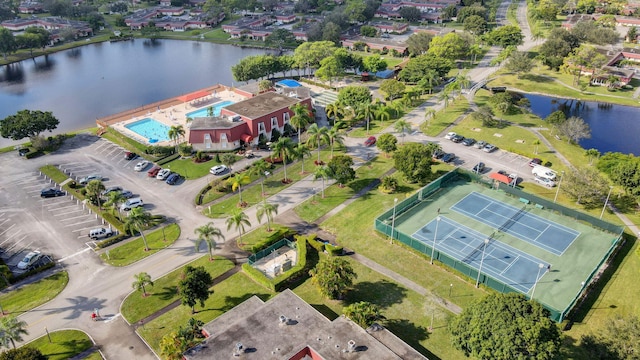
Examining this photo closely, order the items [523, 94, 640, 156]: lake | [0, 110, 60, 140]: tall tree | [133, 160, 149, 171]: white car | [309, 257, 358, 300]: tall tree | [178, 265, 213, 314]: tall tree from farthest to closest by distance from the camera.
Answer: [523, 94, 640, 156]: lake
[0, 110, 60, 140]: tall tree
[133, 160, 149, 171]: white car
[309, 257, 358, 300]: tall tree
[178, 265, 213, 314]: tall tree

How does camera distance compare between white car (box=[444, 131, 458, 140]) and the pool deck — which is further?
the pool deck

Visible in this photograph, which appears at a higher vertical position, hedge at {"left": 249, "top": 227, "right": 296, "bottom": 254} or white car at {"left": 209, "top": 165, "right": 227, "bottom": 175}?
white car at {"left": 209, "top": 165, "right": 227, "bottom": 175}

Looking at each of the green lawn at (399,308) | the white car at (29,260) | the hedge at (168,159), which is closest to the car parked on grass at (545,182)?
the green lawn at (399,308)

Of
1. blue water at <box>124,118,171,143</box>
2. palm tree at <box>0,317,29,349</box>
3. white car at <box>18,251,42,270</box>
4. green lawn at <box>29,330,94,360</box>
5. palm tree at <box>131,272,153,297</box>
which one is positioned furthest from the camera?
blue water at <box>124,118,171,143</box>

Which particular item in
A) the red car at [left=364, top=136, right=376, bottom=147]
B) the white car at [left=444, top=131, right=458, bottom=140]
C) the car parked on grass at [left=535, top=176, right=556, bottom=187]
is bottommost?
the car parked on grass at [left=535, top=176, right=556, bottom=187]

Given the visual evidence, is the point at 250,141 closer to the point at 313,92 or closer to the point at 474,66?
the point at 313,92

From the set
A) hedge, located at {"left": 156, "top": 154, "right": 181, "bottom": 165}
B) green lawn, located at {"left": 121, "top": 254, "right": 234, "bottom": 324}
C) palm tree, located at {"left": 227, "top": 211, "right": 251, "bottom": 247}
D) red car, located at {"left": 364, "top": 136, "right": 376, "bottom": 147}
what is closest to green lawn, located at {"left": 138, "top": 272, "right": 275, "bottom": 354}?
green lawn, located at {"left": 121, "top": 254, "right": 234, "bottom": 324}

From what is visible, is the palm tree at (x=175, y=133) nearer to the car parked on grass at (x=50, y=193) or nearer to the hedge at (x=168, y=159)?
the hedge at (x=168, y=159)

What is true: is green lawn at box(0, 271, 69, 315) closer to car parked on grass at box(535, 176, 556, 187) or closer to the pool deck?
the pool deck
